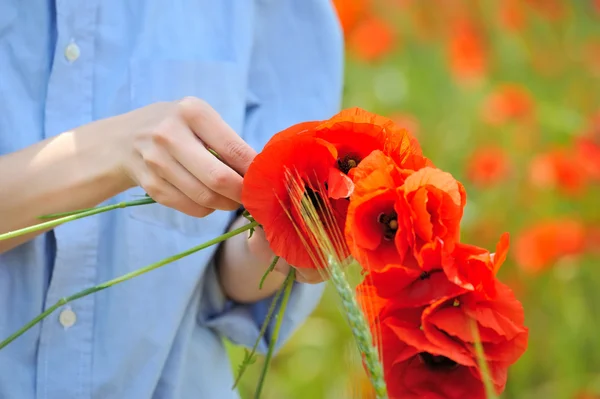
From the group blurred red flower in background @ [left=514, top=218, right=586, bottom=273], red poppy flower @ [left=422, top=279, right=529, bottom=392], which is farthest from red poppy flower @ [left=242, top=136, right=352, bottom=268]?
blurred red flower in background @ [left=514, top=218, right=586, bottom=273]

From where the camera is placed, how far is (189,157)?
68cm

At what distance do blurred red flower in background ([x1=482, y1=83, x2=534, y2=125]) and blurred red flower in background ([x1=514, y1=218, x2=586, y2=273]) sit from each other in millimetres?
275

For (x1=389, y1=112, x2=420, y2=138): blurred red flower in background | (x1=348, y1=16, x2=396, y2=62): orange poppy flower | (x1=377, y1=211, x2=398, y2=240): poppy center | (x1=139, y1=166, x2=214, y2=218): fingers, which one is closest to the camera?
(x1=377, y1=211, x2=398, y2=240): poppy center

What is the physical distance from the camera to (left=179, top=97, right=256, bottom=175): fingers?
27.2 inches

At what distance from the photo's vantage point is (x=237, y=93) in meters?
0.96

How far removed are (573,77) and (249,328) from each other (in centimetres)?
168

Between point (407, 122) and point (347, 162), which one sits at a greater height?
point (347, 162)

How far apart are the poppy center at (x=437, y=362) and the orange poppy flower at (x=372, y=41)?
1.70 metres

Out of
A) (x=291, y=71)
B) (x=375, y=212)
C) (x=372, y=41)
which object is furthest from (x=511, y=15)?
(x=375, y=212)

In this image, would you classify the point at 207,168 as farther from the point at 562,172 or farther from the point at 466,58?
the point at 466,58

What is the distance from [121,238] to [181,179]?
21 centimetres

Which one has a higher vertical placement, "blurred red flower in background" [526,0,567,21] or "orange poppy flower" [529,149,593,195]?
"blurred red flower in background" [526,0,567,21]

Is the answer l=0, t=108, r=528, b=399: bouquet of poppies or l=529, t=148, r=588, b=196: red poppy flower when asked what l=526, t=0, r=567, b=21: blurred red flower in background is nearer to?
l=529, t=148, r=588, b=196: red poppy flower

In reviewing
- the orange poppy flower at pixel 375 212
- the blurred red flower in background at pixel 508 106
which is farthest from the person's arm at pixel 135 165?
the blurred red flower in background at pixel 508 106
